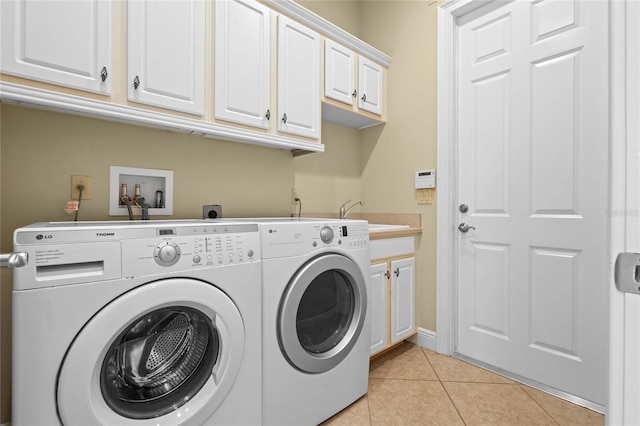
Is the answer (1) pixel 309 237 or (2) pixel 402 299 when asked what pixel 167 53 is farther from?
(2) pixel 402 299

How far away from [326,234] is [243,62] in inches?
39.8

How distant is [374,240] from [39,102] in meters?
1.65

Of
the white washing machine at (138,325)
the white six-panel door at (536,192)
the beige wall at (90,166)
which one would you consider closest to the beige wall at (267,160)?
the beige wall at (90,166)

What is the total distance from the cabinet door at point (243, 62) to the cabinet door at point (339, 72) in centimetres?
46

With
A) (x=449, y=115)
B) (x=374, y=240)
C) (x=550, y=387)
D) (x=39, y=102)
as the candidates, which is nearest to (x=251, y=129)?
(x=39, y=102)

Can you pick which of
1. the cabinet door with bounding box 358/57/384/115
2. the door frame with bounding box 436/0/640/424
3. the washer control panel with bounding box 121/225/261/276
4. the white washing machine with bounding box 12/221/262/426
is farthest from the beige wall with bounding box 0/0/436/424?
the door frame with bounding box 436/0/640/424

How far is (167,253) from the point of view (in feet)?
3.15

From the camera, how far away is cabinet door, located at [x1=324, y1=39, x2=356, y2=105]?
1.98m

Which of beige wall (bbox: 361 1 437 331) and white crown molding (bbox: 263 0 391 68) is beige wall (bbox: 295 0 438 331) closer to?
beige wall (bbox: 361 1 437 331)

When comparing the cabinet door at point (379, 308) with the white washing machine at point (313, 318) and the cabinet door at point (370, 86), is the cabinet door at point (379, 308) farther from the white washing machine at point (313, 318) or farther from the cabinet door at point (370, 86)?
the cabinet door at point (370, 86)

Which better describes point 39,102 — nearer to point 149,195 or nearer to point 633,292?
point 149,195

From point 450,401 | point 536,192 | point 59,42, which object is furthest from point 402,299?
point 59,42

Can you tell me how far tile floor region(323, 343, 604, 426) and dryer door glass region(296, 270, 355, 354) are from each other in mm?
385

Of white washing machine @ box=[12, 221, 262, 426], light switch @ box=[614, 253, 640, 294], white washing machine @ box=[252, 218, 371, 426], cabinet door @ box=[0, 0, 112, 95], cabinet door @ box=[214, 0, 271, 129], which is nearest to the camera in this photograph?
light switch @ box=[614, 253, 640, 294]
